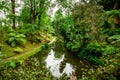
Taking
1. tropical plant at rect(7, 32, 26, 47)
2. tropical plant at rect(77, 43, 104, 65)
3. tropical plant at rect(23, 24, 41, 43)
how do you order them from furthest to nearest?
tropical plant at rect(23, 24, 41, 43)
tropical plant at rect(7, 32, 26, 47)
tropical plant at rect(77, 43, 104, 65)

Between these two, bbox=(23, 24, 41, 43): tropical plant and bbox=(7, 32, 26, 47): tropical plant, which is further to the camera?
bbox=(23, 24, 41, 43): tropical plant

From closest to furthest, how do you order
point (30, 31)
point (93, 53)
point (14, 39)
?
point (93, 53) → point (14, 39) → point (30, 31)

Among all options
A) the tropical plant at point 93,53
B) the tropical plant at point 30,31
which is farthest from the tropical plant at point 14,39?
the tropical plant at point 93,53

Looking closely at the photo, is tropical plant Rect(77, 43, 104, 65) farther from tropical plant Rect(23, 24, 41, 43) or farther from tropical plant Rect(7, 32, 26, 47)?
tropical plant Rect(23, 24, 41, 43)

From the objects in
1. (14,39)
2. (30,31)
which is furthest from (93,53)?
(30,31)

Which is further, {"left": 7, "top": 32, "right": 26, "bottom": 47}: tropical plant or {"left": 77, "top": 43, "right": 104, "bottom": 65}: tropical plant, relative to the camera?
{"left": 7, "top": 32, "right": 26, "bottom": 47}: tropical plant

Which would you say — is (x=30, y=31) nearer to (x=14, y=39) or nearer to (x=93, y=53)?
(x=14, y=39)

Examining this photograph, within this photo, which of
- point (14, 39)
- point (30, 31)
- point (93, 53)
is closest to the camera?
point (93, 53)

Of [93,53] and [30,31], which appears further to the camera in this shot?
[30,31]

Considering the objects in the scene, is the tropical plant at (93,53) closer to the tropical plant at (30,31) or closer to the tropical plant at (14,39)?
the tropical plant at (14,39)

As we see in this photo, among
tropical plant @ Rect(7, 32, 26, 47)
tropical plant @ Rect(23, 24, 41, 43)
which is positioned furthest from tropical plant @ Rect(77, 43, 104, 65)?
tropical plant @ Rect(23, 24, 41, 43)

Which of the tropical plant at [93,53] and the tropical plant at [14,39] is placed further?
the tropical plant at [14,39]

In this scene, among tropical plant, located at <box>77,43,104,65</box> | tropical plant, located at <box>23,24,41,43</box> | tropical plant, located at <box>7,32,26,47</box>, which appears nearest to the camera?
tropical plant, located at <box>77,43,104,65</box>

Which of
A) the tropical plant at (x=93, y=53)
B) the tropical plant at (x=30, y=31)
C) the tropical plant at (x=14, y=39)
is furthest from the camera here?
the tropical plant at (x=30, y=31)
